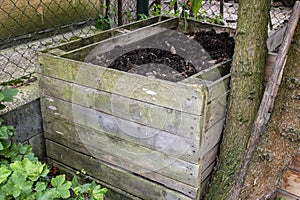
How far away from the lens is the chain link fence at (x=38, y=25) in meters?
2.31

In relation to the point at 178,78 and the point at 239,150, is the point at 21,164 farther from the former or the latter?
the point at 239,150

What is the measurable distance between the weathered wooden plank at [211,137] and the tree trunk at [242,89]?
3 cm

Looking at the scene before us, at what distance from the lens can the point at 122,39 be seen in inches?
82.9

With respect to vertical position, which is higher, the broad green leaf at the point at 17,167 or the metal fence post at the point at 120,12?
the metal fence post at the point at 120,12

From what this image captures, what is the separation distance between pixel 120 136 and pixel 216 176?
1.62ft

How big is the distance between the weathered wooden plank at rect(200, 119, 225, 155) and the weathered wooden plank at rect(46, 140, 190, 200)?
25cm

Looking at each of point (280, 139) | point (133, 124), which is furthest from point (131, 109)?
point (280, 139)

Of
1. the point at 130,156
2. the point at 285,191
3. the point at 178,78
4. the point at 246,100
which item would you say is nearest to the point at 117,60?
the point at 178,78

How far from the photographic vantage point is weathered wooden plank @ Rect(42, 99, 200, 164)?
1.61m

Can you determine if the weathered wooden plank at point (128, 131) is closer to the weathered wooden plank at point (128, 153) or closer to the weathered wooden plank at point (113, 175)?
the weathered wooden plank at point (128, 153)

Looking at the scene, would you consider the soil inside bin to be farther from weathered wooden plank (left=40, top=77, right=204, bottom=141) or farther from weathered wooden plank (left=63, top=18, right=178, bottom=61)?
weathered wooden plank (left=40, top=77, right=204, bottom=141)

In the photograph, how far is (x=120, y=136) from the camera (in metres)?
1.78

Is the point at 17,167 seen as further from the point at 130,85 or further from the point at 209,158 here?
the point at 209,158

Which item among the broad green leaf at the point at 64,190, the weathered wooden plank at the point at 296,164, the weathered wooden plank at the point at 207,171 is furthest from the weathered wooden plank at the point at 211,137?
the broad green leaf at the point at 64,190
